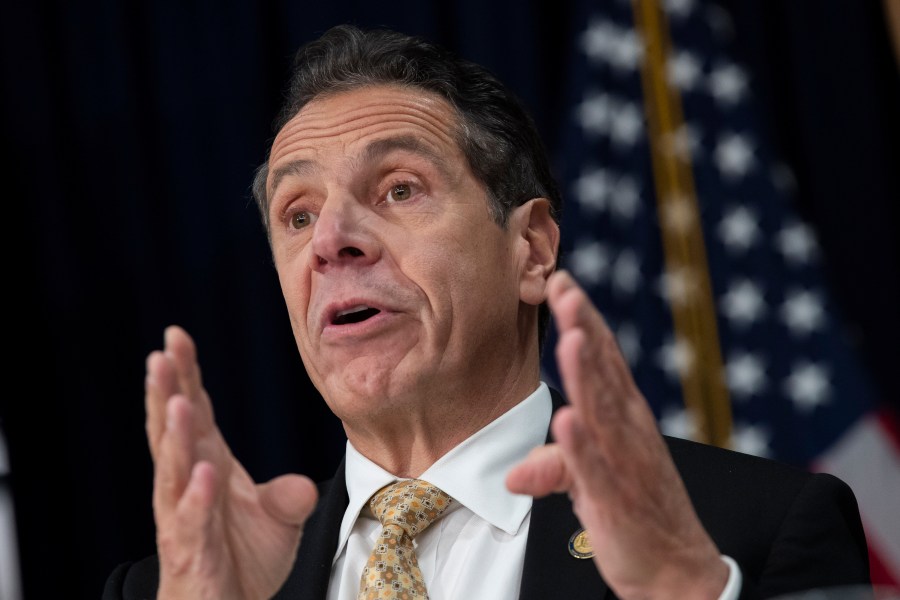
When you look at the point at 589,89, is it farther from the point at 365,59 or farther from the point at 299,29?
the point at 365,59

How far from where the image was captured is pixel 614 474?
1530 millimetres

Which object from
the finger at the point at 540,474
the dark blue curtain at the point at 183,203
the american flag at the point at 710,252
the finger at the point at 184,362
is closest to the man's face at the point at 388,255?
the finger at the point at 184,362

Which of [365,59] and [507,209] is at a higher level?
[365,59]

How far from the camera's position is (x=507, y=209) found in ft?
7.90

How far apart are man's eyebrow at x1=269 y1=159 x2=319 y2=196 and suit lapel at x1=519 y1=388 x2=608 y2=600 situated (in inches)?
29.7

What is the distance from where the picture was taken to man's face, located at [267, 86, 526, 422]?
217cm

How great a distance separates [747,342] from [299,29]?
1.61 m

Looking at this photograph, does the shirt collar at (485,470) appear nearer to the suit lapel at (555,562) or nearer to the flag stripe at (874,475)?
the suit lapel at (555,562)

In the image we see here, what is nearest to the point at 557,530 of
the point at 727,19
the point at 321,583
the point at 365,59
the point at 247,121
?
the point at 321,583

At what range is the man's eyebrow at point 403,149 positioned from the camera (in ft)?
7.55

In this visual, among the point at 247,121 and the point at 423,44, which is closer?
the point at 423,44

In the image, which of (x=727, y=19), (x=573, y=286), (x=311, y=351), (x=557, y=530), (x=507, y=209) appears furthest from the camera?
(x=727, y=19)

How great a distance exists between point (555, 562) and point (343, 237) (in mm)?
664

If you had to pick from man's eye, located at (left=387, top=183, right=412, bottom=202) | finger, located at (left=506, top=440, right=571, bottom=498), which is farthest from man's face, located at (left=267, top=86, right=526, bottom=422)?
finger, located at (left=506, top=440, right=571, bottom=498)
